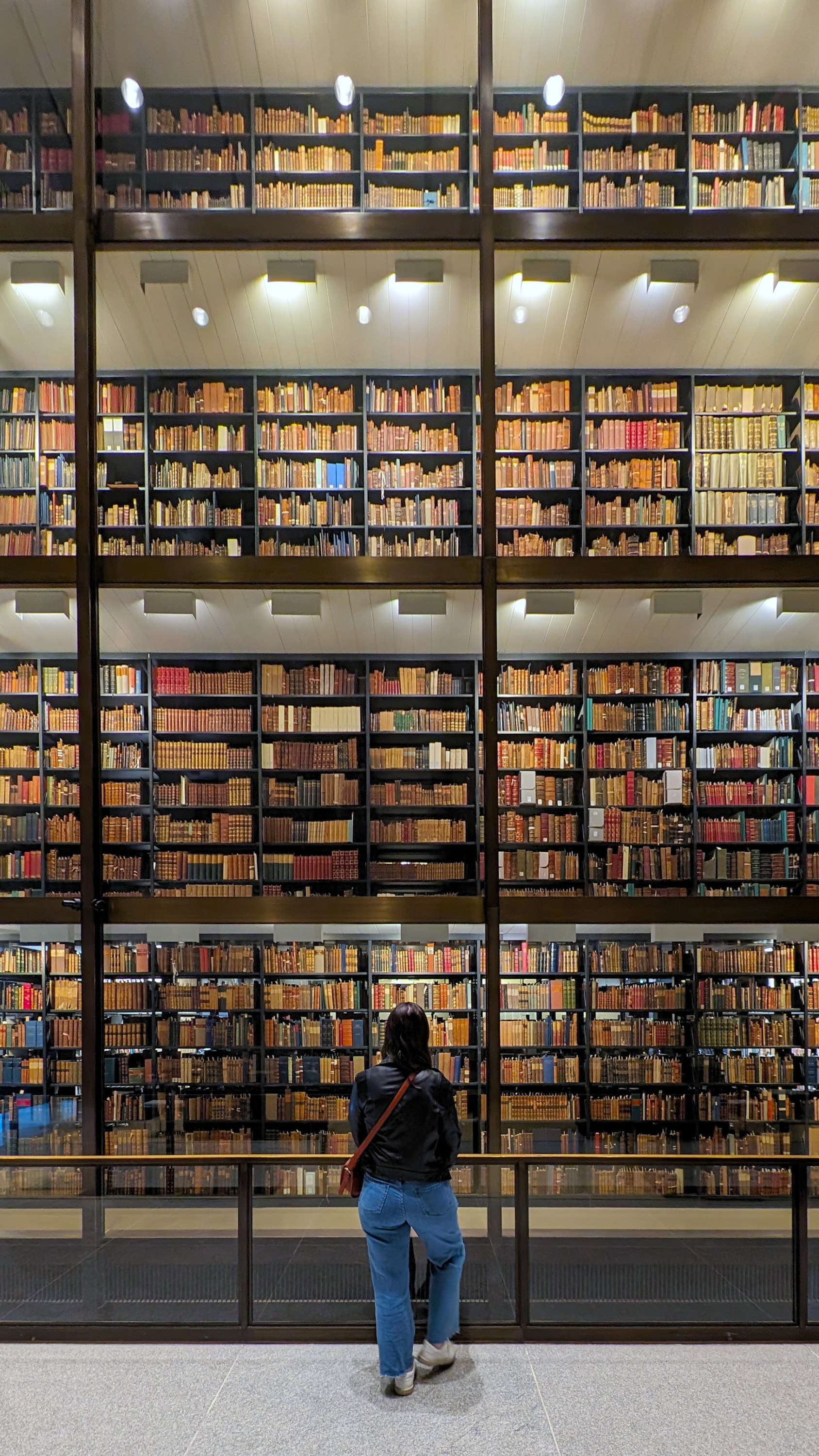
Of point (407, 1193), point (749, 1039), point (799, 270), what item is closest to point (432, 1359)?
point (407, 1193)

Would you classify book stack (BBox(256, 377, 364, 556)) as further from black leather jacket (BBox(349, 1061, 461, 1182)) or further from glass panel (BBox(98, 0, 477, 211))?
black leather jacket (BBox(349, 1061, 461, 1182))

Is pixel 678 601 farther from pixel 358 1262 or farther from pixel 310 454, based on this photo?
pixel 358 1262

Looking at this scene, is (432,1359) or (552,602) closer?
(432,1359)

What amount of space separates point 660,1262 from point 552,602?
300cm

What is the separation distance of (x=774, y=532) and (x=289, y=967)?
3.70 meters

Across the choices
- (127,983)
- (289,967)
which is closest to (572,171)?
(289,967)

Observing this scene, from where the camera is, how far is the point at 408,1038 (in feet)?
9.23

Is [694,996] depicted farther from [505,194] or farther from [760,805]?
[505,194]

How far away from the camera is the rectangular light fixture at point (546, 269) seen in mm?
4719

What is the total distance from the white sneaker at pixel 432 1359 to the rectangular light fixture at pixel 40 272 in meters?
4.74

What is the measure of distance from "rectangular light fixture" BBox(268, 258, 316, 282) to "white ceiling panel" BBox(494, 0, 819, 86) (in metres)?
1.26

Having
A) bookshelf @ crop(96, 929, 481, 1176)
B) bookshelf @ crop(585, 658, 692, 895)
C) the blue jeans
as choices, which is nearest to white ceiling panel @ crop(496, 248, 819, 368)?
bookshelf @ crop(585, 658, 692, 895)

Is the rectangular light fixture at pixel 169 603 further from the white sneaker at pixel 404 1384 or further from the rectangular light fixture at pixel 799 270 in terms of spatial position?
the white sneaker at pixel 404 1384

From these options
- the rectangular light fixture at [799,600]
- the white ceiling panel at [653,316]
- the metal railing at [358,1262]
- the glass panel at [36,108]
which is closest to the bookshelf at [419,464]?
the white ceiling panel at [653,316]
